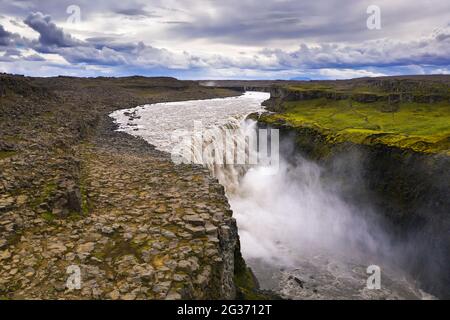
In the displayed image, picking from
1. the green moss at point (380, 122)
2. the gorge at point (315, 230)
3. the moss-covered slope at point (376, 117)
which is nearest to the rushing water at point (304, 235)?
the gorge at point (315, 230)

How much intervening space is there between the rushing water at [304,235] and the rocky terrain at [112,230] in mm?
6593

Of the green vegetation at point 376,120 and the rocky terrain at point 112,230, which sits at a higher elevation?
the green vegetation at point 376,120

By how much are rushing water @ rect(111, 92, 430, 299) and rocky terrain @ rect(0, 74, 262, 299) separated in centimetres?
659

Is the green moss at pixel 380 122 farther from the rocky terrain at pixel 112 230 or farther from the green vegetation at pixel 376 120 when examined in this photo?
the rocky terrain at pixel 112 230

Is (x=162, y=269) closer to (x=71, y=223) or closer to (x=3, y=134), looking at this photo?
(x=71, y=223)

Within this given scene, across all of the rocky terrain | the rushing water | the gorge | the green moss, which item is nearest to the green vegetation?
the green moss

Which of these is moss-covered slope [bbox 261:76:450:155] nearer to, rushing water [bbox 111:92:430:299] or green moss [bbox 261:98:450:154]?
green moss [bbox 261:98:450:154]

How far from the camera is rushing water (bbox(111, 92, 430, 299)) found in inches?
828

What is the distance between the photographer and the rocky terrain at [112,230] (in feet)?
34.7

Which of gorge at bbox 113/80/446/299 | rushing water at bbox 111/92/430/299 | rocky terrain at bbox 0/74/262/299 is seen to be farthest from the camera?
gorge at bbox 113/80/446/299

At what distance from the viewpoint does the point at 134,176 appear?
20.9m

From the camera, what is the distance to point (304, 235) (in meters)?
27.9

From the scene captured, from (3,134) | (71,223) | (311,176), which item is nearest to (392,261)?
(311,176)
